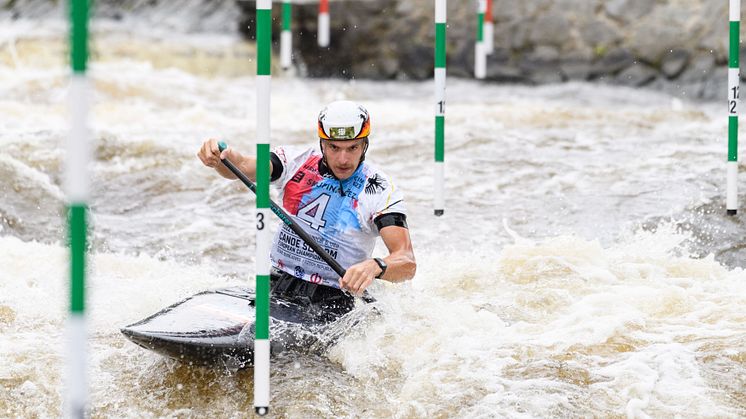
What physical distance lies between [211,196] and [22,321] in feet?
10.3

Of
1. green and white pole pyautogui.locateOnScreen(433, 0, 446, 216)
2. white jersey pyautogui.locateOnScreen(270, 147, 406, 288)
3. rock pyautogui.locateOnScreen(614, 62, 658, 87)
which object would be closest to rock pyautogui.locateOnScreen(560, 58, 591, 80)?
rock pyautogui.locateOnScreen(614, 62, 658, 87)

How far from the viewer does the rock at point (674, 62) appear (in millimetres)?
11672

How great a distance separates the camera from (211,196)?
779 cm

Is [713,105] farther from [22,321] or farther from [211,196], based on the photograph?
[22,321]

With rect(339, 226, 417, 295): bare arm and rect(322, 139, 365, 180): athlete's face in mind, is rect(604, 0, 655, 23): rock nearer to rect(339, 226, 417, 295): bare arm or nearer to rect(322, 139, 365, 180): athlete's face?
rect(322, 139, 365, 180): athlete's face

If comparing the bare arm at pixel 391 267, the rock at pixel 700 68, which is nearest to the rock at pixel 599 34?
the rock at pixel 700 68

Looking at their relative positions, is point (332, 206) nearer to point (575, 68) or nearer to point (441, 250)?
point (441, 250)

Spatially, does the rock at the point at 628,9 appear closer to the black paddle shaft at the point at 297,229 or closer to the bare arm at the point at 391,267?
the bare arm at the point at 391,267

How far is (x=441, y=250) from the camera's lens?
6.55 meters

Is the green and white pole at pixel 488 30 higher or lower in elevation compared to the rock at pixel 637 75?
higher

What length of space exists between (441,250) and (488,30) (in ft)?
20.0

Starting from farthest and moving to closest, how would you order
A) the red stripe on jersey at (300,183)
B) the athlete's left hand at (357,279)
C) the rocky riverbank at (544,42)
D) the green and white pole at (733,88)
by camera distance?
the rocky riverbank at (544,42)
the green and white pole at (733,88)
the red stripe on jersey at (300,183)
the athlete's left hand at (357,279)

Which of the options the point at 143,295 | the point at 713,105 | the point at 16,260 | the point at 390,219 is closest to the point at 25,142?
the point at 16,260

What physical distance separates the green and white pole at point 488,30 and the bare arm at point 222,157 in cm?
782
